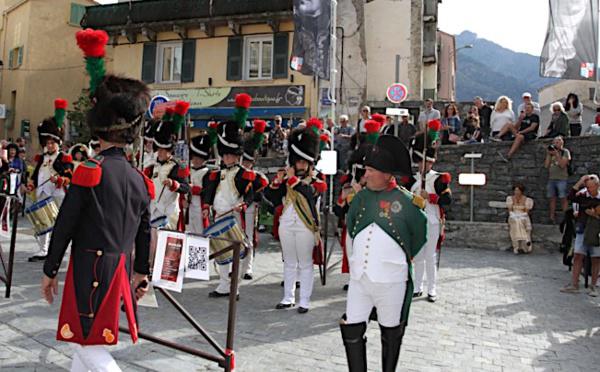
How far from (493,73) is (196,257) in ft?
409

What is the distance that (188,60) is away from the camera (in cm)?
2347

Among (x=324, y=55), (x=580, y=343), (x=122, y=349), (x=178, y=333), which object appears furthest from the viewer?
(x=324, y=55)

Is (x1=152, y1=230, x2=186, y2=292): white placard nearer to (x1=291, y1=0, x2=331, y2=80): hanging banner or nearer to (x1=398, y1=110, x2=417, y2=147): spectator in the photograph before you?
(x1=291, y1=0, x2=331, y2=80): hanging banner

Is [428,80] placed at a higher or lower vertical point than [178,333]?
higher

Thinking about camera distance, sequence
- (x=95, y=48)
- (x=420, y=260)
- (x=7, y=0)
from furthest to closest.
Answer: (x=7, y=0) → (x=420, y=260) → (x=95, y=48)

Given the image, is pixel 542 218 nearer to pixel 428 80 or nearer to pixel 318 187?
pixel 318 187

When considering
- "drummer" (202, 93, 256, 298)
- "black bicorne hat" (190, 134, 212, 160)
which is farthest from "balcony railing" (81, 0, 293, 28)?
"drummer" (202, 93, 256, 298)

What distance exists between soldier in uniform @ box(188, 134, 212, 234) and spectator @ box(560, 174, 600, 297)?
567 cm

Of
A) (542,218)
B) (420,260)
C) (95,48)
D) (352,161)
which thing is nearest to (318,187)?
(352,161)

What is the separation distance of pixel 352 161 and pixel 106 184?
5125 millimetres

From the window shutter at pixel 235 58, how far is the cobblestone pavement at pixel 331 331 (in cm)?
1520

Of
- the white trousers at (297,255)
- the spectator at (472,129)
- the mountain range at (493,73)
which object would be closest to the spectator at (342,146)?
the spectator at (472,129)

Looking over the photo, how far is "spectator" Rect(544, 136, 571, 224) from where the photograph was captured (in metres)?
12.1

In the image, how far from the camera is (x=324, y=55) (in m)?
12.9
